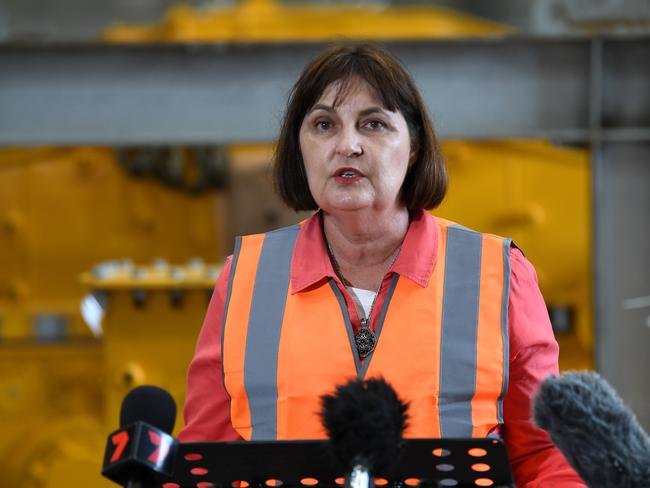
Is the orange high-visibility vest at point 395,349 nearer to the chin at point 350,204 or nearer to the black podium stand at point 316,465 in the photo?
the chin at point 350,204

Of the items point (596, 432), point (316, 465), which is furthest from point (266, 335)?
point (596, 432)

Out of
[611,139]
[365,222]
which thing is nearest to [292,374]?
[365,222]

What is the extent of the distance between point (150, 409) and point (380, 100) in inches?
29.3

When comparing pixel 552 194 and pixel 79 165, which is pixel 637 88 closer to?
pixel 552 194

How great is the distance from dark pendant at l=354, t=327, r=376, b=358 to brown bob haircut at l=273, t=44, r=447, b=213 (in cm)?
28

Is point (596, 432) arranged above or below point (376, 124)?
below

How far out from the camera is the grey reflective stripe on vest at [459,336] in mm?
1714

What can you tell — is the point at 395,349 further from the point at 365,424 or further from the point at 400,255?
the point at 365,424

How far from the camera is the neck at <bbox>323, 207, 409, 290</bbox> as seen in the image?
6.18 ft

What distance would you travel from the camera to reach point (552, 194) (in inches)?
187

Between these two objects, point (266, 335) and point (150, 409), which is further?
point (266, 335)

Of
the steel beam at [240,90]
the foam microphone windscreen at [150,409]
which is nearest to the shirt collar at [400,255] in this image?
the foam microphone windscreen at [150,409]

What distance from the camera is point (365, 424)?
1.13 meters

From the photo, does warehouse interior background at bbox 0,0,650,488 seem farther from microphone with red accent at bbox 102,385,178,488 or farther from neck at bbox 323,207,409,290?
microphone with red accent at bbox 102,385,178,488
